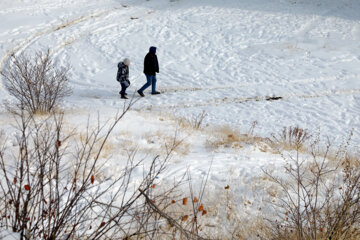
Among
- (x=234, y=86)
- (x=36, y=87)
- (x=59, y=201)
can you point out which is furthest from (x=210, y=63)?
(x=59, y=201)

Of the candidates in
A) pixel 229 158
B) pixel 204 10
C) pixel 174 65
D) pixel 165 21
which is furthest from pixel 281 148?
pixel 204 10

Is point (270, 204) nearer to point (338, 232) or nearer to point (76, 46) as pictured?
point (338, 232)

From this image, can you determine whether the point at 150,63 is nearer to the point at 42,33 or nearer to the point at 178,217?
the point at 178,217

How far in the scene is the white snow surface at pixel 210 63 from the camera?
6.88m

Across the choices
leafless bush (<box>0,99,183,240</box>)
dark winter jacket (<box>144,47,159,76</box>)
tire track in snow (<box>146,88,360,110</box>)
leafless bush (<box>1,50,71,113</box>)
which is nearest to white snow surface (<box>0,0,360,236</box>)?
tire track in snow (<box>146,88,360,110</box>)

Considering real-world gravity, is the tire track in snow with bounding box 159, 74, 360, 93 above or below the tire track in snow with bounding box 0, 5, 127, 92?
below

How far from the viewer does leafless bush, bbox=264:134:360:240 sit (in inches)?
110

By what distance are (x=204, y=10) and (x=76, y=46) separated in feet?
23.3

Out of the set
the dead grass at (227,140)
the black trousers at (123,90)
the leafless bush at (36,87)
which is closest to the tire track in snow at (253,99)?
the black trousers at (123,90)

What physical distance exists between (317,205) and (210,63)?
912 centimetres

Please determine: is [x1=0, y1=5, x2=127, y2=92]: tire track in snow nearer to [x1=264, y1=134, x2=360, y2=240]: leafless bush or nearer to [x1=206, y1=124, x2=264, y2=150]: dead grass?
[x1=206, y1=124, x2=264, y2=150]: dead grass

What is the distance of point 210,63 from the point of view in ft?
41.5

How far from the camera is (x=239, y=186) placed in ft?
15.0

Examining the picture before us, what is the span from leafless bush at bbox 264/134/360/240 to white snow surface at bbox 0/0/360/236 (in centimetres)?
56
